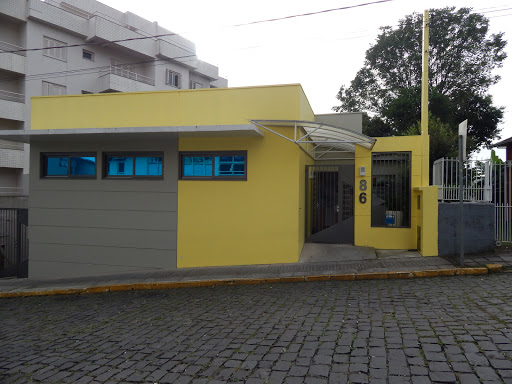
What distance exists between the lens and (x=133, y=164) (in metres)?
9.98

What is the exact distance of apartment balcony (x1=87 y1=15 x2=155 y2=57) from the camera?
23.1 meters

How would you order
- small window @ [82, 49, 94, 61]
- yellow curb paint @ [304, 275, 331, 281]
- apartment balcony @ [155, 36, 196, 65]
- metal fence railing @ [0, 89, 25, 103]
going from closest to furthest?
yellow curb paint @ [304, 275, 331, 281]
metal fence railing @ [0, 89, 25, 103]
small window @ [82, 49, 94, 61]
apartment balcony @ [155, 36, 196, 65]

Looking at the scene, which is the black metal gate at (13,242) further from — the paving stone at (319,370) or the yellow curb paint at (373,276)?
the paving stone at (319,370)

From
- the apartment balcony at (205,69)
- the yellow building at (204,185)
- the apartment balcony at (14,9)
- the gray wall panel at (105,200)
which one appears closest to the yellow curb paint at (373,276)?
the yellow building at (204,185)

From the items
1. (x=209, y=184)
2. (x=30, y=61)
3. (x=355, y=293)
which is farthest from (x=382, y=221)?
(x=30, y=61)

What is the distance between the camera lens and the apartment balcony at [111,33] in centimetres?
2311

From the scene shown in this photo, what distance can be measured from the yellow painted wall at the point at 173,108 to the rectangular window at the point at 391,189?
2489mm

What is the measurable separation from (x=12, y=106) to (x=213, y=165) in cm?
1668

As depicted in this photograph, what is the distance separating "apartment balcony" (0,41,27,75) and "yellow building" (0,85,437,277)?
12.3m

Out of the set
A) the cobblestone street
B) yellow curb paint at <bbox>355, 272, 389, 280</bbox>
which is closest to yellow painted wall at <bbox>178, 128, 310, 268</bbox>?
yellow curb paint at <bbox>355, 272, 389, 280</bbox>

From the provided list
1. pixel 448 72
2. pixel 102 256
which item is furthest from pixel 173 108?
pixel 448 72

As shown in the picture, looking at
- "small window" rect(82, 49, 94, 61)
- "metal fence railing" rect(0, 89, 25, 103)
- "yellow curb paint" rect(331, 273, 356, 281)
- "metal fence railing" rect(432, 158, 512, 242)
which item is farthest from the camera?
"small window" rect(82, 49, 94, 61)

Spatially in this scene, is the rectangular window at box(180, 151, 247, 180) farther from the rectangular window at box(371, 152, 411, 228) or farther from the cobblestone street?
the rectangular window at box(371, 152, 411, 228)

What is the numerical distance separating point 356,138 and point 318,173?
6.44ft
